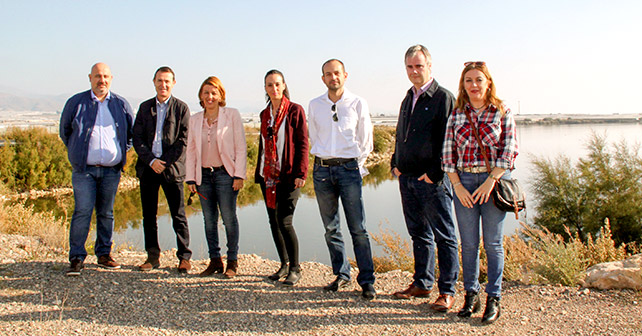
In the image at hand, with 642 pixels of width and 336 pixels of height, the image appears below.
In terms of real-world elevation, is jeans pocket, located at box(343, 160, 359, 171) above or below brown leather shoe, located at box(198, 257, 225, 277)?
above

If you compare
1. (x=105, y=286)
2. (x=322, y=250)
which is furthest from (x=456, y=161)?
(x=322, y=250)

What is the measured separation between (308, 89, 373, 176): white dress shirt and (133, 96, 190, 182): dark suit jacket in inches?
58.5

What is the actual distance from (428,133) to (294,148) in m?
1.32

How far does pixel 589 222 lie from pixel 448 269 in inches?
592

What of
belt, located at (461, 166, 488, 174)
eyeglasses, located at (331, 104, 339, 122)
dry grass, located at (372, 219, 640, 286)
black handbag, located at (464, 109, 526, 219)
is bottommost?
dry grass, located at (372, 219, 640, 286)

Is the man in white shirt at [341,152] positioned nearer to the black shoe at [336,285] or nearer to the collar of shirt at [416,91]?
the black shoe at [336,285]

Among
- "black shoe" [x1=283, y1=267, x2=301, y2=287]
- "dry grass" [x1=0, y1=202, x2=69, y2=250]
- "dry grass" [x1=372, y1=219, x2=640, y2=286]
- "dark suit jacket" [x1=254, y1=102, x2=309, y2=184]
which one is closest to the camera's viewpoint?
"dark suit jacket" [x1=254, y1=102, x2=309, y2=184]

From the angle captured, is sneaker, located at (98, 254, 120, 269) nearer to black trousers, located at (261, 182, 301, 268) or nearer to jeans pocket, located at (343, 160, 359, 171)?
black trousers, located at (261, 182, 301, 268)

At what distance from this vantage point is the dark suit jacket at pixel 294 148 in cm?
427

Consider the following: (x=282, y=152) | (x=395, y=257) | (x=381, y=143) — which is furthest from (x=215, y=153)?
(x=381, y=143)

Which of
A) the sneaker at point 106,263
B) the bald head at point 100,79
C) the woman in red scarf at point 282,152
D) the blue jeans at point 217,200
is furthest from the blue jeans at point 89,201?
the woman in red scarf at point 282,152

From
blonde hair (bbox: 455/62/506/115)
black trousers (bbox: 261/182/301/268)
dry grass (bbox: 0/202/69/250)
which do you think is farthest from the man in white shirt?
dry grass (bbox: 0/202/69/250)

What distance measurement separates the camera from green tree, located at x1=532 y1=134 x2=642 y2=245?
51.7ft

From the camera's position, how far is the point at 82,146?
179 inches
